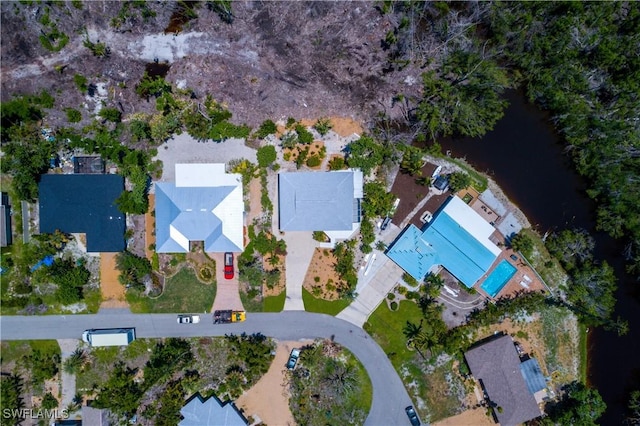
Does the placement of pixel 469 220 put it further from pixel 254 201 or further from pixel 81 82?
pixel 81 82

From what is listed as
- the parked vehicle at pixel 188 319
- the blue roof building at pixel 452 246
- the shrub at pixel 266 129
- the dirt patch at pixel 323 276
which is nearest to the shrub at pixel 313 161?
the shrub at pixel 266 129

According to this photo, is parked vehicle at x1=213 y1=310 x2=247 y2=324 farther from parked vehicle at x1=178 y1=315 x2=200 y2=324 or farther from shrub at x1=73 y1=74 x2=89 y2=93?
shrub at x1=73 y1=74 x2=89 y2=93

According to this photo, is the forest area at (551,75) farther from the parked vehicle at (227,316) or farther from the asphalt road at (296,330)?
the parked vehicle at (227,316)

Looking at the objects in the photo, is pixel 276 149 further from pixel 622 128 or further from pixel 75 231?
pixel 622 128

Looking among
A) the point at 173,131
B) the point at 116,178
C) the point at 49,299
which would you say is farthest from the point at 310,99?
the point at 49,299

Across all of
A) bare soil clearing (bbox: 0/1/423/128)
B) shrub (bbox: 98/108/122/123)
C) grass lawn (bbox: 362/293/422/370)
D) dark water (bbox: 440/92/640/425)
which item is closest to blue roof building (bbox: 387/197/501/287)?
grass lawn (bbox: 362/293/422/370)

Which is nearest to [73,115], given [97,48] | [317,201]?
[97,48]
